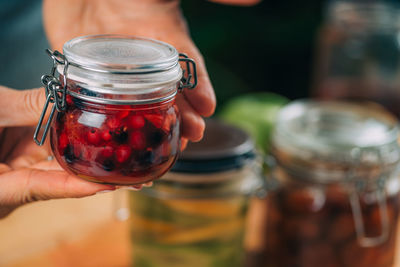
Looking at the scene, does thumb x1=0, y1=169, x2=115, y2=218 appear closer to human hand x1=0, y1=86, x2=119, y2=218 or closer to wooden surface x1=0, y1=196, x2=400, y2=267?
Answer: human hand x1=0, y1=86, x2=119, y2=218

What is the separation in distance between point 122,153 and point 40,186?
0.08 meters

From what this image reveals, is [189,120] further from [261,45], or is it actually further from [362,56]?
[261,45]

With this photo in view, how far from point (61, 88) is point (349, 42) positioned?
2.78ft

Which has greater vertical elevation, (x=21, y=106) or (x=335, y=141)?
(x=21, y=106)

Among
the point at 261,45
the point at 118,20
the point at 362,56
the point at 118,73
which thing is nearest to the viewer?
the point at 118,73

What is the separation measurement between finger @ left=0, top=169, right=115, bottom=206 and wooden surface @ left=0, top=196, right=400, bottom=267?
24cm

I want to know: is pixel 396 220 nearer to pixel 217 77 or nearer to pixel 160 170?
pixel 160 170

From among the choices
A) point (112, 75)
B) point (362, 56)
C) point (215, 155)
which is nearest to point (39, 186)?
point (112, 75)

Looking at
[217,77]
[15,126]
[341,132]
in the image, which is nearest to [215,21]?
[217,77]

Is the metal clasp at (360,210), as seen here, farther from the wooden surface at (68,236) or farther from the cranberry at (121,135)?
the cranberry at (121,135)

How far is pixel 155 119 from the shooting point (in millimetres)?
280

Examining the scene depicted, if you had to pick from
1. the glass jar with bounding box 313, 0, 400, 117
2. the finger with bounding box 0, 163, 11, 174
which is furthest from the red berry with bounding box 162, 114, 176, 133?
the glass jar with bounding box 313, 0, 400, 117

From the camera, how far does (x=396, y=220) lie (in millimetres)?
640

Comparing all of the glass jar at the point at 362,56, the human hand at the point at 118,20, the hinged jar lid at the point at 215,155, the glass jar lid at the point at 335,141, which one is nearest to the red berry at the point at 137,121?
the human hand at the point at 118,20
